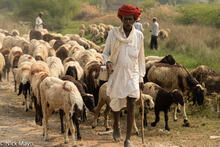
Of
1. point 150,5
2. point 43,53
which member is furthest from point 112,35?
point 150,5

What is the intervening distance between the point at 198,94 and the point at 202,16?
21547 mm

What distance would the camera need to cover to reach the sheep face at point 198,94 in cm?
891

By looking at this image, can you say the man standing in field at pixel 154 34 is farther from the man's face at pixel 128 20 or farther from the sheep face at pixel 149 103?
the man's face at pixel 128 20

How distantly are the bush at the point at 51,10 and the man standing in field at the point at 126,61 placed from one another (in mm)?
33042

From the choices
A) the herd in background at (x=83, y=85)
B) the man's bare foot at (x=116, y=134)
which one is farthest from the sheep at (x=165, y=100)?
the man's bare foot at (x=116, y=134)

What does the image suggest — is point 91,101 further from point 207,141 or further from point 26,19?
point 26,19

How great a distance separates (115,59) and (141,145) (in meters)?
1.88

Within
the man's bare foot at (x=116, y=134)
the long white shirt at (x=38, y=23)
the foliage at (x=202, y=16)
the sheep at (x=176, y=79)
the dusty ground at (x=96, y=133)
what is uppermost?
the foliage at (x=202, y=16)

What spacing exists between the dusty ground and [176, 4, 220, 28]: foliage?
18.2 meters

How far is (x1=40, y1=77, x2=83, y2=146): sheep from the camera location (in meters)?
6.55

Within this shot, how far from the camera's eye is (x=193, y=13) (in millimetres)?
31500

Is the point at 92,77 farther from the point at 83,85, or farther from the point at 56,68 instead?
the point at 56,68

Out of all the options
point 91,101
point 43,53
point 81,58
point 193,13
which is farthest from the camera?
point 193,13

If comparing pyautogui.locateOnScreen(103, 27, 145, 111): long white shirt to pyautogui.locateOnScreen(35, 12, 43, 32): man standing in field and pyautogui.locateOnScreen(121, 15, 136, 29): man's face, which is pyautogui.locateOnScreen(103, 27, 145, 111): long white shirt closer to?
pyautogui.locateOnScreen(121, 15, 136, 29): man's face
